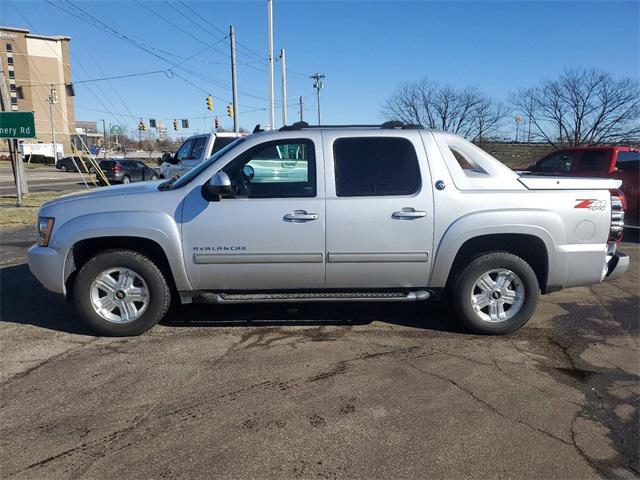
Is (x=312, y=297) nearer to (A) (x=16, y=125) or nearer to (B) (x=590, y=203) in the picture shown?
(B) (x=590, y=203)

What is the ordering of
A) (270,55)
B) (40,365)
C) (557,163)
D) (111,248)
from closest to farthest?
1. (40,365)
2. (111,248)
3. (557,163)
4. (270,55)

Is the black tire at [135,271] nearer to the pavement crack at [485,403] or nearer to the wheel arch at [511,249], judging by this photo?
the pavement crack at [485,403]

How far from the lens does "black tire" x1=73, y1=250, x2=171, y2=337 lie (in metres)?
4.45

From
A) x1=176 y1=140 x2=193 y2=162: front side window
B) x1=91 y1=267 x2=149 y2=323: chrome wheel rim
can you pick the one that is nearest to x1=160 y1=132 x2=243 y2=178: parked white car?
x1=176 y1=140 x2=193 y2=162: front side window

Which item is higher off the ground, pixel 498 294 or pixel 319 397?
pixel 498 294

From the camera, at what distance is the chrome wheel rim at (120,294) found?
450 cm

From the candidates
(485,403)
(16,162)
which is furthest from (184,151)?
(485,403)

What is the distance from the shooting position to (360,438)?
2998mm

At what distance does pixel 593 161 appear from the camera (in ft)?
35.4

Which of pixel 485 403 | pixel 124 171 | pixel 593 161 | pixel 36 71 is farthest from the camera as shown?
pixel 36 71

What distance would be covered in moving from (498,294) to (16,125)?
1401cm

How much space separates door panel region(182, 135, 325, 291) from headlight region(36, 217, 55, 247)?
123cm

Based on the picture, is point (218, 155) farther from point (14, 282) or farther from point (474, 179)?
point (14, 282)

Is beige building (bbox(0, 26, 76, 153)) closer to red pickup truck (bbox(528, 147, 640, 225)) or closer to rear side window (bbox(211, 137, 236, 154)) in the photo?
rear side window (bbox(211, 137, 236, 154))
